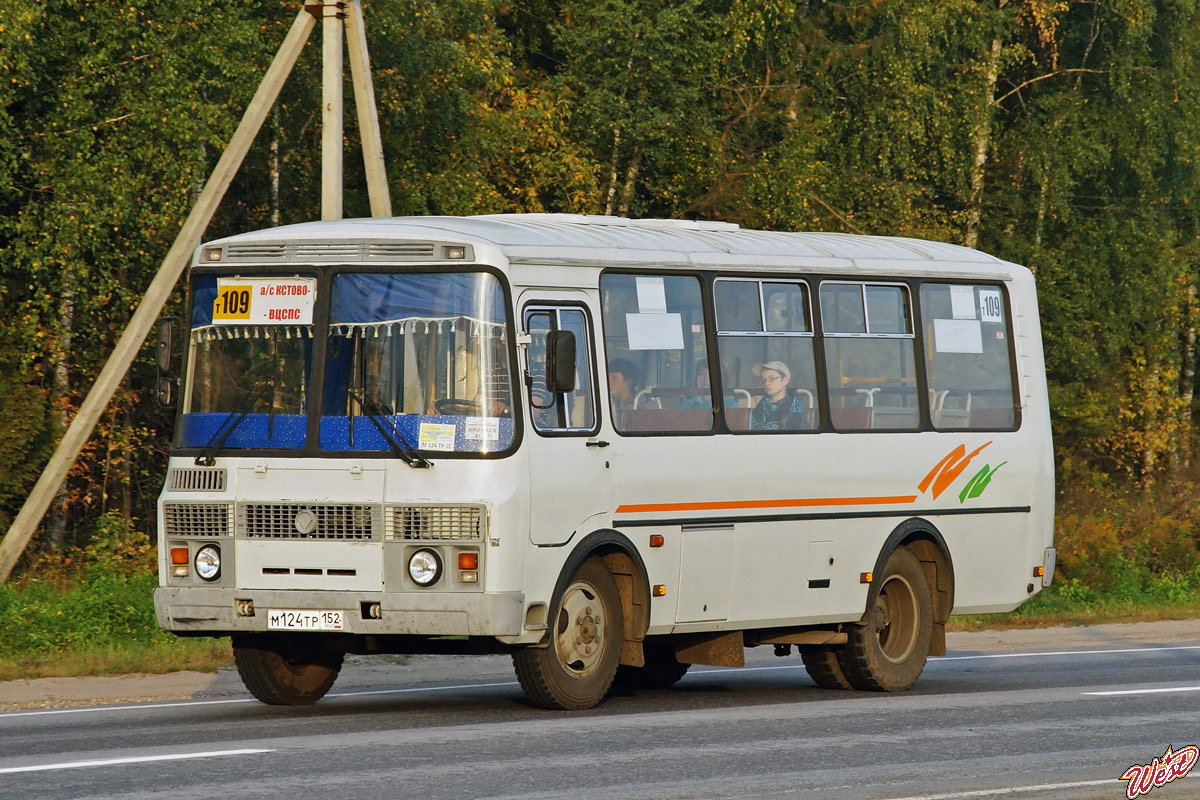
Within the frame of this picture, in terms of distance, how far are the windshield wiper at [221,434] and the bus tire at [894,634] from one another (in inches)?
189

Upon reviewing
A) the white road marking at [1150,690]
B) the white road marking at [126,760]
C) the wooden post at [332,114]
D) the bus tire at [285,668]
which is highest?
the wooden post at [332,114]

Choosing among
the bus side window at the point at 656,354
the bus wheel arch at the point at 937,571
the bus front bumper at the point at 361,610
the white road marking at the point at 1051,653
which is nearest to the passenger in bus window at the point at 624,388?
the bus side window at the point at 656,354

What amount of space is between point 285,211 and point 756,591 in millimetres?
15120

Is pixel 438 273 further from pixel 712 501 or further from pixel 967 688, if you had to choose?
pixel 967 688

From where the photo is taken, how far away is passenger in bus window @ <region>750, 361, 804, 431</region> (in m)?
13.3

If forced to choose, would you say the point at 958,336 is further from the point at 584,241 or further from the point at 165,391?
the point at 165,391

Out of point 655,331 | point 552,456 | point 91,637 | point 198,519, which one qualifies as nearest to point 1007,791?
point 552,456

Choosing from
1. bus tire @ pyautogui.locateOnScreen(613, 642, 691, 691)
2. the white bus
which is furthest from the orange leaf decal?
bus tire @ pyautogui.locateOnScreen(613, 642, 691, 691)

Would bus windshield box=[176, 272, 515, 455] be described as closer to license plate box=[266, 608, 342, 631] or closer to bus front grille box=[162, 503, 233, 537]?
bus front grille box=[162, 503, 233, 537]

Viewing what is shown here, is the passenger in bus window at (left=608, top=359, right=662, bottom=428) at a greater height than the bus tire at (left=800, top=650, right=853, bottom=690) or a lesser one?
greater

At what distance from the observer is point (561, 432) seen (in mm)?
11672

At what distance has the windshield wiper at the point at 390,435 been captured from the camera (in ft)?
36.5

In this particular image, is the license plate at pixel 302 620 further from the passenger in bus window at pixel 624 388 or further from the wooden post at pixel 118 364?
the wooden post at pixel 118 364

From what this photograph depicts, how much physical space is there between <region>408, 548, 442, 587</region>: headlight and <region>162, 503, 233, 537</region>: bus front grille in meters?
1.20
